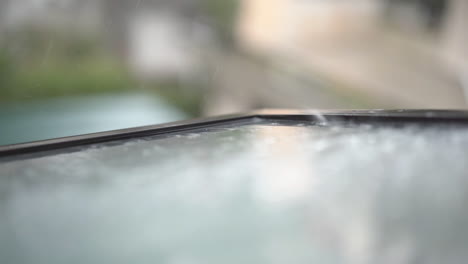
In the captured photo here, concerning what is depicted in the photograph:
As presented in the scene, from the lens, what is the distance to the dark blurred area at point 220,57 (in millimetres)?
3736

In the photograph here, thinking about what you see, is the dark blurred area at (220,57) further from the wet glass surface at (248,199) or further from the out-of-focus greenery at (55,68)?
the wet glass surface at (248,199)

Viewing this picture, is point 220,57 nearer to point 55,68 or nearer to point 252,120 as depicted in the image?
point 55,68

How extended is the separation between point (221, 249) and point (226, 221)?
0.09 ft

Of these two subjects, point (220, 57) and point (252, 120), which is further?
point (220, 57)

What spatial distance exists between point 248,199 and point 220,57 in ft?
15.0

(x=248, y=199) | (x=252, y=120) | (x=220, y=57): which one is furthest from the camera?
(x=220, y=57)

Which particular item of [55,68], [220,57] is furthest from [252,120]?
[220,57]

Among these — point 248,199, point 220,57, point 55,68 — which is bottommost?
point 55,68

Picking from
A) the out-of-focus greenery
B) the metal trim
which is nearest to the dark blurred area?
the out-of-focus greenery

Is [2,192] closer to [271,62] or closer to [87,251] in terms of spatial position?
[87,251]

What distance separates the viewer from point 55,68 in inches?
160

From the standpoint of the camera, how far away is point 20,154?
0.35 meters

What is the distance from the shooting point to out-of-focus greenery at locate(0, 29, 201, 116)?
12.5 ft

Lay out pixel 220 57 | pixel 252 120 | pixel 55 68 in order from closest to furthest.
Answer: pixel 252 120
pixel 55 68
pixel 220 57
